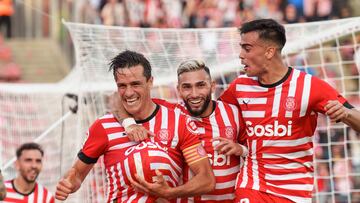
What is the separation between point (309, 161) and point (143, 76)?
1.28 m

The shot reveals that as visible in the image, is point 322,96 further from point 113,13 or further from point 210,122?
point 113,13

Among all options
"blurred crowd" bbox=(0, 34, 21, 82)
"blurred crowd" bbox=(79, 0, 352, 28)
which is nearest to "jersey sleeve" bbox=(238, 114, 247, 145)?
"blurred crowd" bbox=(79, 0, 352, 28)

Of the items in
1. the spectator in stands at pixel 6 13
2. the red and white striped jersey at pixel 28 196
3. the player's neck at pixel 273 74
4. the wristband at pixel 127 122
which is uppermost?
Answer: the spectator in stands at pixel 6 13

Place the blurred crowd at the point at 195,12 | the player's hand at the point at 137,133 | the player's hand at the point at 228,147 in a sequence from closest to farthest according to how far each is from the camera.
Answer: the player's hand at the point at 137,133 < the player's hand at the point at 228,147 < the blurred crowd at the point at 195,12

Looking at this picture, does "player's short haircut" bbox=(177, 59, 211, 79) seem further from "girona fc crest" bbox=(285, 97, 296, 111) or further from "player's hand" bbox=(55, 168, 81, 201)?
"player's hand" bbox=(55, 168, 81, 201)

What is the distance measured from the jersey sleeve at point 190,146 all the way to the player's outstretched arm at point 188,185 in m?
0.03

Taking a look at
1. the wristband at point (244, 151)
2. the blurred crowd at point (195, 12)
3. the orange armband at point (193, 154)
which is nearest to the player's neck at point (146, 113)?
the orange armband at point (193, 154)

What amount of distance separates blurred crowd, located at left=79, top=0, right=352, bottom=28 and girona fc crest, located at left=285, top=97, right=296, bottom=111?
27.8ft

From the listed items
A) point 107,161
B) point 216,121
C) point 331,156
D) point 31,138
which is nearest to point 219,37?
point 331,156

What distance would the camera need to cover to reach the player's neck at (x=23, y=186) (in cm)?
945

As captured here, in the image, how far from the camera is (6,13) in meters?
20.4

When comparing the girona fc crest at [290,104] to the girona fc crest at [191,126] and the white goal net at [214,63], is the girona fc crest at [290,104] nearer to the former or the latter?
the girona fc crest at [191,126]

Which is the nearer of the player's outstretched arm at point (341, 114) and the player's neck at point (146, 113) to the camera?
the player's outstretched arm at point (341, 114)

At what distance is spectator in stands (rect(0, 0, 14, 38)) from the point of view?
66.5 feet
